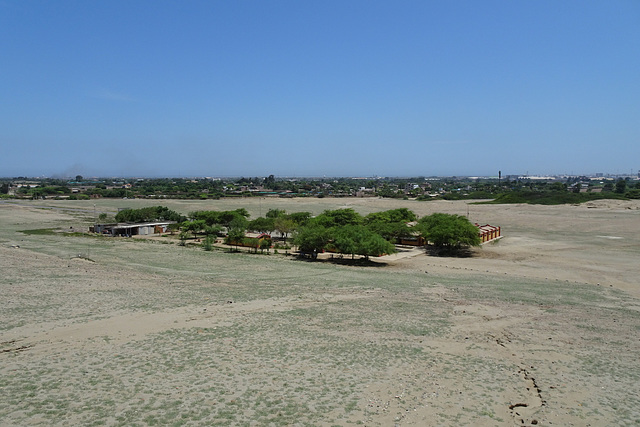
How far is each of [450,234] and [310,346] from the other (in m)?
27.9

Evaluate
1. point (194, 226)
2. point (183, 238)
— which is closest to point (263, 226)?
→ point (194, 226)

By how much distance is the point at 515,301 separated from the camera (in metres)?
21.8

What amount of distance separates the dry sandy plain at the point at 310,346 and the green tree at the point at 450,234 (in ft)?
29.8

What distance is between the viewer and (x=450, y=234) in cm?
3969

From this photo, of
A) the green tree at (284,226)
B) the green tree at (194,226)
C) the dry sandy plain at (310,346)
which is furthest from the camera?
the green tree at (194,226)

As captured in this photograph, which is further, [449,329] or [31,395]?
[449,329]

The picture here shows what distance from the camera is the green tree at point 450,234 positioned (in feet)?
130

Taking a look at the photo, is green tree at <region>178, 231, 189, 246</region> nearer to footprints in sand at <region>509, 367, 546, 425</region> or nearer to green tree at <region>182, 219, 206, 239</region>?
green tree at <region>182, 219, 206, 239</region>

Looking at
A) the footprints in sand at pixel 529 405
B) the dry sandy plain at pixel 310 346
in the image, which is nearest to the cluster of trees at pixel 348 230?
the dry sandy plain at pixel 310 346

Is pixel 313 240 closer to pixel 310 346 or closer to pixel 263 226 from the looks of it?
pixel 263 226

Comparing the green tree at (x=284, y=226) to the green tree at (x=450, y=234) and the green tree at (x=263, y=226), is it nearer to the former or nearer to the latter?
the green tree at (x=263, y=226)

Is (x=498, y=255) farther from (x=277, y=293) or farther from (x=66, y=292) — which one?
(x=66, y=292)

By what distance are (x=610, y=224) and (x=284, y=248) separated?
48.7 meters

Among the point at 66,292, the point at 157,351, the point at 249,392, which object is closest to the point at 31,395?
the point at 157,351
